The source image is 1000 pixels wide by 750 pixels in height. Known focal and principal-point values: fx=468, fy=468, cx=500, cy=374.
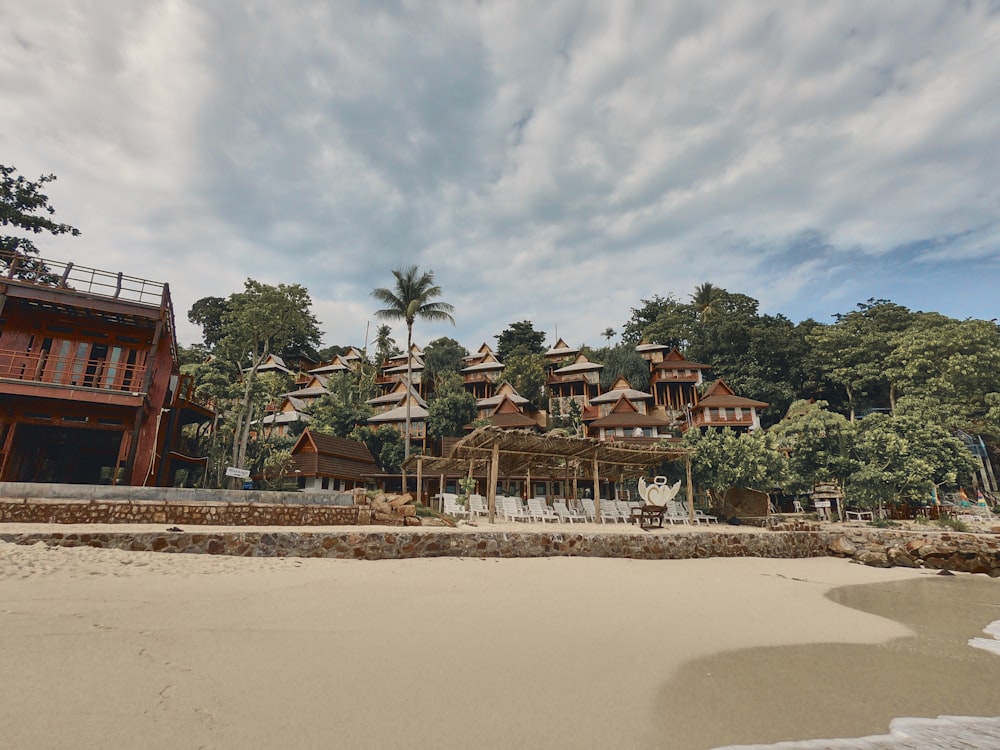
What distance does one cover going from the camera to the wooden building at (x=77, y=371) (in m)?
15.2

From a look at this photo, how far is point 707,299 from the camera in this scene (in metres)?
62.9

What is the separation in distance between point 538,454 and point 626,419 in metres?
22.1

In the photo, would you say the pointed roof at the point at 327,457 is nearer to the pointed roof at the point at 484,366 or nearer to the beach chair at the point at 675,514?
the beach chair at the point at 675,514

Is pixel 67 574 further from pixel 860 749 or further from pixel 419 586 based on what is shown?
pixel 860 749

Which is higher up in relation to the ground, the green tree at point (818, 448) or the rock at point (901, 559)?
the green tree at point (818, 448)

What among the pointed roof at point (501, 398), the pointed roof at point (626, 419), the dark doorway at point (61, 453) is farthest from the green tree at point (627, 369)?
the dark doorway at point (61, 453)

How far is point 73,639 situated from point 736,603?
8.95m

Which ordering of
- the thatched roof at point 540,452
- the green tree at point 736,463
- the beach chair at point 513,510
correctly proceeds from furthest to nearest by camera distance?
1. the green tree at point 736,463
2. the beach chair at point 513,510
3. the thatched roof at point 540,452

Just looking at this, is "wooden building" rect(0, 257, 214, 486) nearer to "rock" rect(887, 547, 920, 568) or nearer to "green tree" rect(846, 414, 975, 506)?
"rock" rect(887, 547, 920, 568)

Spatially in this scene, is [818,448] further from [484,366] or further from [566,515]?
[484,366]

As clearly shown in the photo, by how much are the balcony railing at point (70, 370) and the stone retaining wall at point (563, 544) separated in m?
8.66

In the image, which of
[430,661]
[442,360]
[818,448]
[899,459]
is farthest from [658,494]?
[442,360]

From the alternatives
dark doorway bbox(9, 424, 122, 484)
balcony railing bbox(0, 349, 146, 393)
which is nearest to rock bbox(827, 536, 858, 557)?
balcony railing bbox(0, 349, 146, 393)

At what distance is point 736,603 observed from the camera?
26.5 ft
